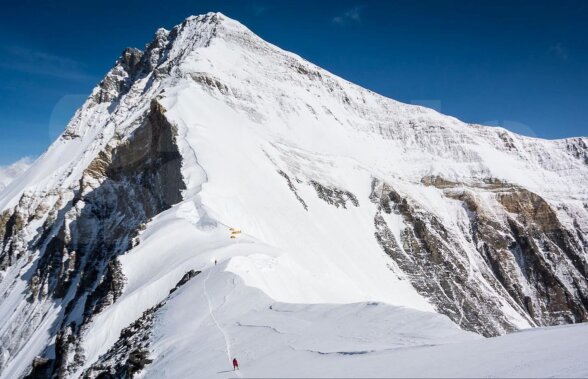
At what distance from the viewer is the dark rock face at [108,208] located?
53.5 metres

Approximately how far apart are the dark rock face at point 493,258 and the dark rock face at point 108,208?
32487 millimetres

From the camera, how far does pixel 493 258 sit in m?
80.6

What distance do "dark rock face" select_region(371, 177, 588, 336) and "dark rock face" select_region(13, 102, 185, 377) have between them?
1279 inches

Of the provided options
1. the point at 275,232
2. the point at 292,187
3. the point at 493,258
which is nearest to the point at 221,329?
the point at 275,232

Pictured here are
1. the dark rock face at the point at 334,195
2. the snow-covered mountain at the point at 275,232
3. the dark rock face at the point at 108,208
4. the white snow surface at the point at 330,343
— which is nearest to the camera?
the white snow surface at the point at 330,343

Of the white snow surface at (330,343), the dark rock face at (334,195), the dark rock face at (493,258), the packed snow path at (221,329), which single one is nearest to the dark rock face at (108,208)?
the dark rock face at (334,195)

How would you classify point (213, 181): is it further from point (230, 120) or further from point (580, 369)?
point (580, 369)

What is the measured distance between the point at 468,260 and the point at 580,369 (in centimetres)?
6884

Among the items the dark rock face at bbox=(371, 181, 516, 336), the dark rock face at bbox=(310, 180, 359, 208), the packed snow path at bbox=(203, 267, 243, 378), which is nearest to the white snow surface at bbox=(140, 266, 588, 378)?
the packed snow path at bbox=(203, 267, 243, 378)

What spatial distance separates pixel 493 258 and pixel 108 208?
6174 centimetres

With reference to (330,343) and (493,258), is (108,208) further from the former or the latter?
(493,258)

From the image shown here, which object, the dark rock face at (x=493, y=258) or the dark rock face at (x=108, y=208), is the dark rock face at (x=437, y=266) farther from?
the dark rock face at (x=108, y=208)

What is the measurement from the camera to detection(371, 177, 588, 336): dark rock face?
6519 cm

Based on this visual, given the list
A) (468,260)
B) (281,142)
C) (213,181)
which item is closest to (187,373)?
(213,181)
